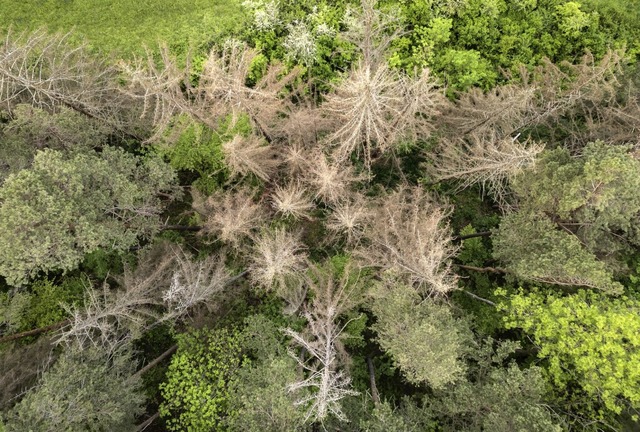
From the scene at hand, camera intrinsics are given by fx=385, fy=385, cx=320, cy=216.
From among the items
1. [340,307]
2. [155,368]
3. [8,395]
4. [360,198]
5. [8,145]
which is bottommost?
[155,368]

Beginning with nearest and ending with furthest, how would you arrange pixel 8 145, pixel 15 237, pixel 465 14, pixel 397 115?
pixel 15 237 < pixel 397 115 < pixel 8 145 < pixel 465 14

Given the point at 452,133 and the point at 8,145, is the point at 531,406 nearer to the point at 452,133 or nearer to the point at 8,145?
the point at 452,133

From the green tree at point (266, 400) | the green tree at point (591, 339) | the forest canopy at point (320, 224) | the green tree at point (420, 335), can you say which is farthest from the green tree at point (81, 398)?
the green tree at point (591, 339)

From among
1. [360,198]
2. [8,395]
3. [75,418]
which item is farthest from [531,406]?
[8,395]

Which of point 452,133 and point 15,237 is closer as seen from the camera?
point 15,237

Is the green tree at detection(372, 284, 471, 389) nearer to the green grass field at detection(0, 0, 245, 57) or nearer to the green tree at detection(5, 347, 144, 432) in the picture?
the green tree at detection(5, 347, 144, 432)

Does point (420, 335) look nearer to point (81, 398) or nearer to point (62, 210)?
point (81, 398)

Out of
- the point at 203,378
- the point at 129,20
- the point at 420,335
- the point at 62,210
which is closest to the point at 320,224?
the point at 420,335

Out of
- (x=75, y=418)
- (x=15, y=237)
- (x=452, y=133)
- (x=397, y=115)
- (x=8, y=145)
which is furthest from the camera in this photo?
(x=452, y=133)

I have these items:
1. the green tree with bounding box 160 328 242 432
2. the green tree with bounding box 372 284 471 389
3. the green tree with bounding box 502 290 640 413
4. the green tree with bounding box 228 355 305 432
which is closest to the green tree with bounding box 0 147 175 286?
the green tree with bounding box 160 328 242 432
